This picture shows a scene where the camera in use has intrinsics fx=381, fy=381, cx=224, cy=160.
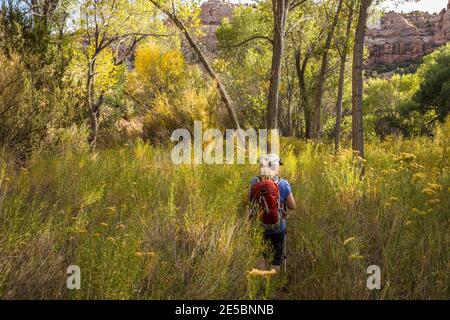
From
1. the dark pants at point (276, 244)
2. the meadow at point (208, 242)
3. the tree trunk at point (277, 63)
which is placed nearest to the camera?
the meadow at point (208, 242)

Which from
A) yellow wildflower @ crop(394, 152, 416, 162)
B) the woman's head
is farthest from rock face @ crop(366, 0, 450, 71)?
the woman's head

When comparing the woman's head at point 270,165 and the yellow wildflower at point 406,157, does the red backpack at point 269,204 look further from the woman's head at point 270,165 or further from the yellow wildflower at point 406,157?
the yellow wildflower at point 406,157

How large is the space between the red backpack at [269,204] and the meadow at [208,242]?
0.62ft

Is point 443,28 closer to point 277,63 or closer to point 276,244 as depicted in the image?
point 277,63

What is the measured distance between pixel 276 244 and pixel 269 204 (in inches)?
20.1

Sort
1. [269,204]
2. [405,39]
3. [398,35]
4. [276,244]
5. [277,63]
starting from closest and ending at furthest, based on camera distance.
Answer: [269,204]
[276,244]
[277,63]
[405,39]
[398,35]

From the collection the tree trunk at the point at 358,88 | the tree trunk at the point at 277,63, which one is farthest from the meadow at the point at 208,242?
the tree trunk at the point at 277,63

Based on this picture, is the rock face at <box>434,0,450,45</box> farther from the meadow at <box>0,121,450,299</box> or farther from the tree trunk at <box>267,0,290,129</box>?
the meadow at <box>0,121,450,299</box>

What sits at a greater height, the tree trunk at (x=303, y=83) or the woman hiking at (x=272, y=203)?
the tree trunk at (x=303, y=83)

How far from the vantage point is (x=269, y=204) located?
417 cm

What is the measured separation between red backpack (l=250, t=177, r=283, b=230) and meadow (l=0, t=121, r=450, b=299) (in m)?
0.19

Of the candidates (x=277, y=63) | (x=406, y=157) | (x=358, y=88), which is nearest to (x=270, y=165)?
(x=406, y=157)

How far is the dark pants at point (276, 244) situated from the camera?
429 centimetres
